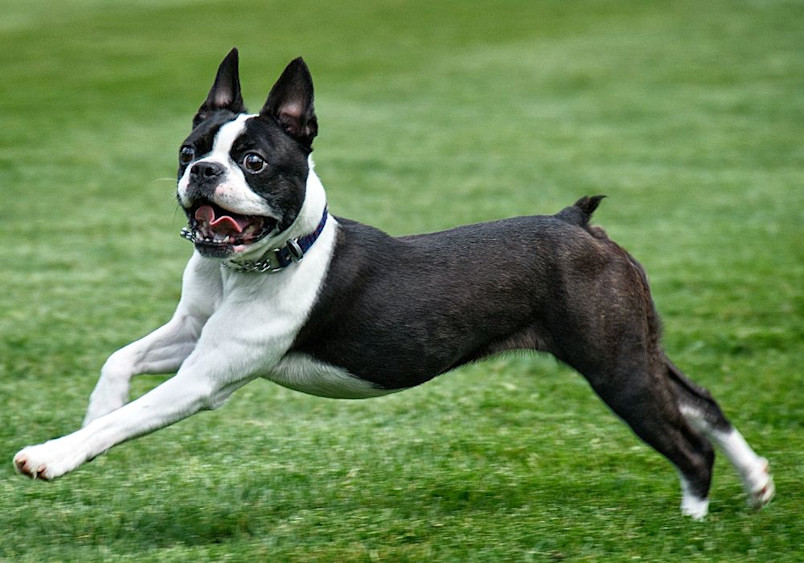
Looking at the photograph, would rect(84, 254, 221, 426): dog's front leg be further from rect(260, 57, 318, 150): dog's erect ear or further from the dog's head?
rect(260, 57, 318, 150): dog's erect ear

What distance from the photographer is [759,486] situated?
245 inches

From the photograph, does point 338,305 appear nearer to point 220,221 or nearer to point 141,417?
point 220,221

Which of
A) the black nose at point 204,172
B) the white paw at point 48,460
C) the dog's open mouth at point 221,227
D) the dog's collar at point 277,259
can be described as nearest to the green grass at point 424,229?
the white paw at point 48,460

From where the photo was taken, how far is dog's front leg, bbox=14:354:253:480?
5.01m

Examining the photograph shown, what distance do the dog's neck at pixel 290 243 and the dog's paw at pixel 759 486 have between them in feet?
8.13

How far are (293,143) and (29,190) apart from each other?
419 inches

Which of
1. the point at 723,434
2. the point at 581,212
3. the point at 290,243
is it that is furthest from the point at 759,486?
the point at 290,243

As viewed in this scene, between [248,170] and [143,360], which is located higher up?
[248,170]

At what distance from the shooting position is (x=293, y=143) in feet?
17.8

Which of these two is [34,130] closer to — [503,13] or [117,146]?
[117,146]

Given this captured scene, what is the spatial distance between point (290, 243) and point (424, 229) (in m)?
8.28

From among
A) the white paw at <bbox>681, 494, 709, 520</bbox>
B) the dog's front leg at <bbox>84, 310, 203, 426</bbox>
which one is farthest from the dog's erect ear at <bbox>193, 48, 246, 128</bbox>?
the white paw at <bbox>681, 494, 709, 520</bbox>

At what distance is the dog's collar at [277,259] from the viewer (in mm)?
5383

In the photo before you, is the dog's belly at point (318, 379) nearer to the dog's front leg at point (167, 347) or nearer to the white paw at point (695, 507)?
the dog's front leg at point (167, 347)
